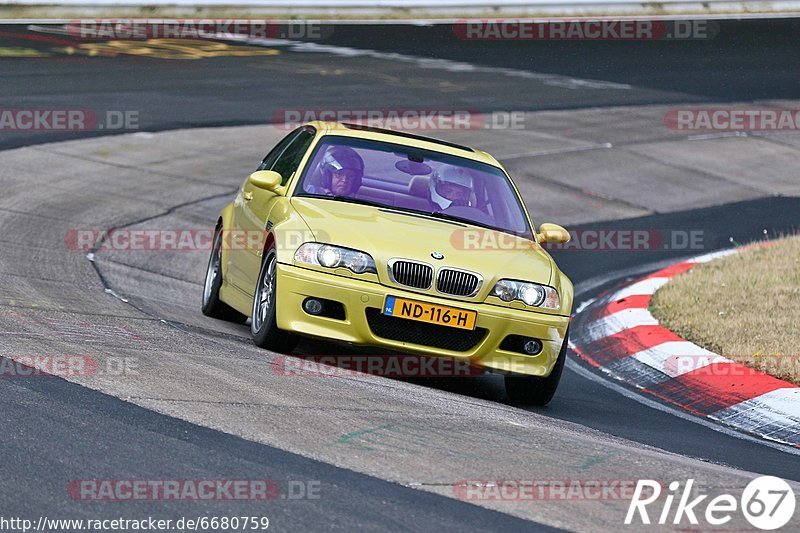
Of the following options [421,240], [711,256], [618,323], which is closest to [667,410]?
[421,240]

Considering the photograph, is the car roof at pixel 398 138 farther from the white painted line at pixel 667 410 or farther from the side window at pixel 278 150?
the white painted line at pixel 667 410

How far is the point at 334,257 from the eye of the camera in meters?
7.75

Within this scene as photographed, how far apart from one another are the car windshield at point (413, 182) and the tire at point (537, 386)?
1.02 m

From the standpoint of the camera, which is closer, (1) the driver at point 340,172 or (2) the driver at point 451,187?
(1) the driver at point 340,172

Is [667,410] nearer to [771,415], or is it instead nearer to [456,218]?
[771,415]

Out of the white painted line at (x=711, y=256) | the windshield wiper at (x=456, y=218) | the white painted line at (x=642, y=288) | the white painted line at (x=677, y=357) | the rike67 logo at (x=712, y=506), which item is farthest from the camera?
the white painted line at (x=711, y=256)

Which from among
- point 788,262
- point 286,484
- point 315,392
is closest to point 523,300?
point 315,392

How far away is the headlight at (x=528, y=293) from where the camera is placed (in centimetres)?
782

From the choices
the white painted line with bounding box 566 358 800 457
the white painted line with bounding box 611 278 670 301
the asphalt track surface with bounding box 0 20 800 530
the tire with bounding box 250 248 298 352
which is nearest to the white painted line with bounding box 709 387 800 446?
the white painted line with bounding box 566 358 800 457

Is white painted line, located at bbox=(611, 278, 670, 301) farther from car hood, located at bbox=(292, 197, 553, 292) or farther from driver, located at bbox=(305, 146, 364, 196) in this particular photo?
driver, located at bbox=(305, 146, 364, 196)

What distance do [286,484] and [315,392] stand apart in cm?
163

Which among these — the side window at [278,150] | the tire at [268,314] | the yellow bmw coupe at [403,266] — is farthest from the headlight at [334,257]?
the side window at [278,150]

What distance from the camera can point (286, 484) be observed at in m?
5.16

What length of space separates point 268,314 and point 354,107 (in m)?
12.0
